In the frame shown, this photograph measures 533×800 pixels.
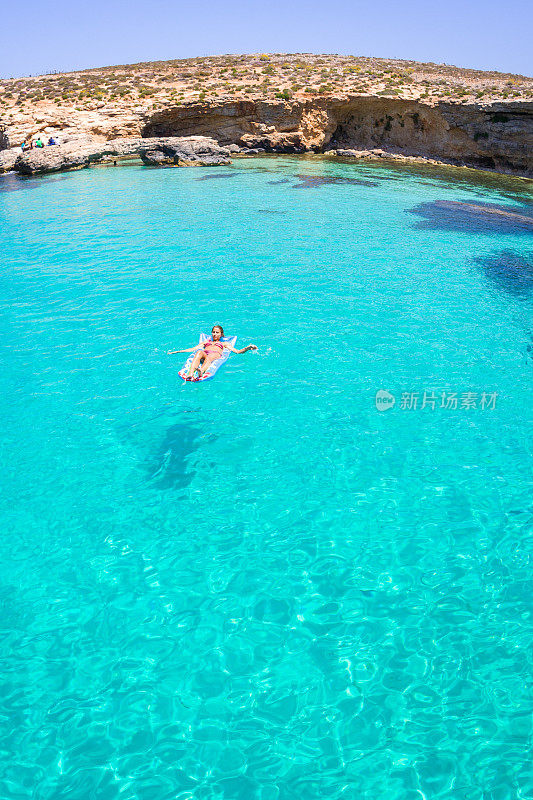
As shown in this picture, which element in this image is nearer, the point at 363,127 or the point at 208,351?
the point at 208,351

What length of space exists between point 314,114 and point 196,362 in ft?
139

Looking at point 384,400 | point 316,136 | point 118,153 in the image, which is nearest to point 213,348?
point 384,400

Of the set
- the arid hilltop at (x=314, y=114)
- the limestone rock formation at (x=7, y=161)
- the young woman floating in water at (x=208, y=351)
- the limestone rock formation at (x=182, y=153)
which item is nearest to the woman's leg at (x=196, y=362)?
the young woman floating in water at (x=208, y=351)

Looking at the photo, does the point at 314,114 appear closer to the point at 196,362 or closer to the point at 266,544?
the point at 196,362

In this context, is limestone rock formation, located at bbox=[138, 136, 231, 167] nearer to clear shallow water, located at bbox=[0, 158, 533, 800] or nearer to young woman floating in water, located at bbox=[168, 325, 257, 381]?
clear shallow water, located at bbox=[0, 158, 533, 800]

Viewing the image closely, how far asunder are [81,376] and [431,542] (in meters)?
8.74

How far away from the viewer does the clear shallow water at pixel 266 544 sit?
16.8 feet

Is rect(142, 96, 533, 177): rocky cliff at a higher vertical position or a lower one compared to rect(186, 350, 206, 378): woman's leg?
higher

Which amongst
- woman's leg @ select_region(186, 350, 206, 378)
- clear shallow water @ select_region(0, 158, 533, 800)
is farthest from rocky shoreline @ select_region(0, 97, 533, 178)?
woman's leg @ select_region(186, 350, 206, 378)

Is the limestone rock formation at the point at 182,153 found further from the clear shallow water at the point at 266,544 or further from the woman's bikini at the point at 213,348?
the woman's bikini at the point at 213,348

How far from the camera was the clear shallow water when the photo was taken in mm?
5129

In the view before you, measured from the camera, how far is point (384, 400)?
1102 cm

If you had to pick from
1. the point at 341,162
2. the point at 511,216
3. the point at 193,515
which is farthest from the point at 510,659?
the point at 341,162

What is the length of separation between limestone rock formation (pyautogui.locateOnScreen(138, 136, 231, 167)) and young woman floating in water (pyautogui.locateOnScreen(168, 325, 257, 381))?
33.2 metres
